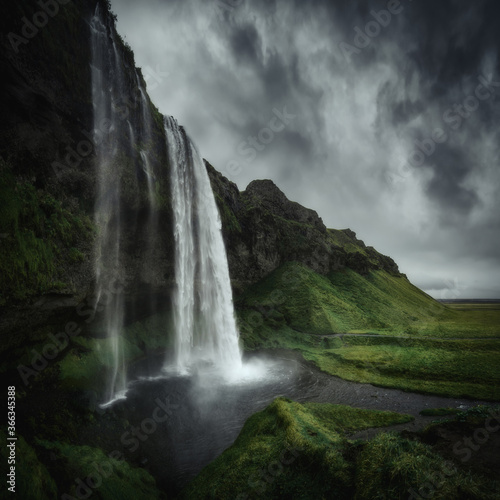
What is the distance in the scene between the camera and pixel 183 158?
116ft

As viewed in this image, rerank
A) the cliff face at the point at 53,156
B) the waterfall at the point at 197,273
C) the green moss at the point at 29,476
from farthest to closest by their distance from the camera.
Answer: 1. the waterfall at the point at 197,273
2. the cliff face at the point at 53,156
3. the green moss at the point at 29,476

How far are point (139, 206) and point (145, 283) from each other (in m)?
9.54

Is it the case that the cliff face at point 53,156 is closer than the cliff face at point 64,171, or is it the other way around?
the cliff face at point 53,156

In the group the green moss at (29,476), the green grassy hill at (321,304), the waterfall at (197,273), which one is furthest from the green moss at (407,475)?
the green grassy hill at (321,304)

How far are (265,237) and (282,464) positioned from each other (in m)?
57.8

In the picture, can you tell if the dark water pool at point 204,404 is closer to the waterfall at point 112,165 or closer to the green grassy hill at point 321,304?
the waterfall at point 112,165

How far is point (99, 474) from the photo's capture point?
11227 millimetres

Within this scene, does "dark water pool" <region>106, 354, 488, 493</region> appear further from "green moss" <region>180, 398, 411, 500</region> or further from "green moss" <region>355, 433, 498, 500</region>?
"green moss" <region>355, 433, 498, 500</region>

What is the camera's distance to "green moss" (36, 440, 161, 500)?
10.2 metres

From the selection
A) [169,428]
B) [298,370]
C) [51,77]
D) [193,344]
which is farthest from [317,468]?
[193,344]

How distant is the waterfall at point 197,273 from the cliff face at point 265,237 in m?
13.8

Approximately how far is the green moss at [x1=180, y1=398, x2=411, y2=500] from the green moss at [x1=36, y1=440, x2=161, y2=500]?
231cm

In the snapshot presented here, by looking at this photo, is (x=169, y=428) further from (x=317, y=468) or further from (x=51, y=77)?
(x=51, y=77)

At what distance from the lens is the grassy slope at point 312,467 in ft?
22.8
